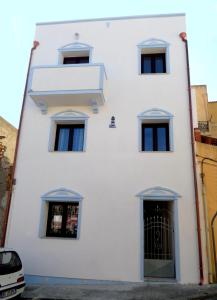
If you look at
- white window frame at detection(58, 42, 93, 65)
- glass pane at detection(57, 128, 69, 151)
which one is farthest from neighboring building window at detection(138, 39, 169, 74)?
glass pane at detection(57, 128, 69, 151)

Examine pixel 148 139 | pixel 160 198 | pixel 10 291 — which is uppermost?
pixel 148 139

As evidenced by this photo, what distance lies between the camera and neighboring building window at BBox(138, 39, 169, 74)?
416 inches

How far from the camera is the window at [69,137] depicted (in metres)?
9.90

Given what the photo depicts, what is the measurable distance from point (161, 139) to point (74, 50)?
5.64 m

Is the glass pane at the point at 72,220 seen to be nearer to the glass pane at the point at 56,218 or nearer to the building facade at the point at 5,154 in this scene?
the glass pane at the point at 56,218

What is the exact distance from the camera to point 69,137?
1014cm

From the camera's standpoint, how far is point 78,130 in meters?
10.2

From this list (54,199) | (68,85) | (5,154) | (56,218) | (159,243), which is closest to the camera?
(159,243)

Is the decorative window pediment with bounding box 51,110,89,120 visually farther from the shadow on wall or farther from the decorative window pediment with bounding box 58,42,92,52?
the shadow on wall

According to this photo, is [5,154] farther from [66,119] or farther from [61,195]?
[61,195]

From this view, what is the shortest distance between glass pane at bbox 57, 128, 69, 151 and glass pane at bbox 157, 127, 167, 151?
371 centimetres

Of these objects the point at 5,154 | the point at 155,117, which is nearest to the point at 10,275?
the point at 155,117

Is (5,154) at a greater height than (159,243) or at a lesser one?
greater

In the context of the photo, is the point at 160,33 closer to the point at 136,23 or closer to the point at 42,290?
the point at 136,23
